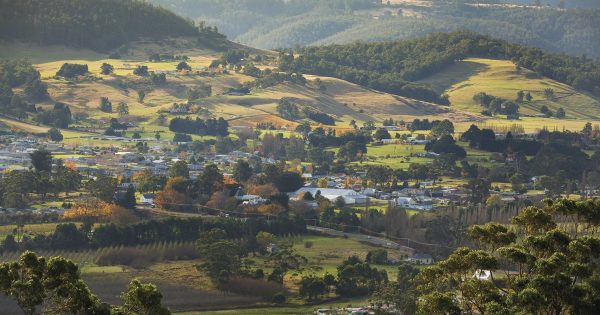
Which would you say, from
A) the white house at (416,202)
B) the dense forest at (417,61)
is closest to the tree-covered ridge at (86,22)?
the dense forest at (417,61)

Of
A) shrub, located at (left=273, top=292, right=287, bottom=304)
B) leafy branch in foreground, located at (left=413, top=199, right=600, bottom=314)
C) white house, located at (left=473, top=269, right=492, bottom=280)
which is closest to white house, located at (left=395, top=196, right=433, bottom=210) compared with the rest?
shrub, located at (left=273, top=292, right=287, bottom=304)

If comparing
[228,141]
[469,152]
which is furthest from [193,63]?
[469,152]

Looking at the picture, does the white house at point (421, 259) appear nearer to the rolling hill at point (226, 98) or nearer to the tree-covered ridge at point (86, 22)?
the rolling hill at point (226, 98)

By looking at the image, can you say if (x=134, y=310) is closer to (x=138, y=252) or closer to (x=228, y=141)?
(x=138, y=252)

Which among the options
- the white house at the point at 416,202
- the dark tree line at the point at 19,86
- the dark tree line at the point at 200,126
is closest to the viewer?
the white house at the point at 416,202

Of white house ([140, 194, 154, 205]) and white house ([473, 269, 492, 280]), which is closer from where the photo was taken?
white house ([473, 269, 492, 280])

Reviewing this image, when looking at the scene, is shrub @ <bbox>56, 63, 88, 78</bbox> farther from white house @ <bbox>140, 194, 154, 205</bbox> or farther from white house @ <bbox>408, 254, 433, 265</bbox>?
→ white house @ <bbox>408, 254, 433, 265</bbox>

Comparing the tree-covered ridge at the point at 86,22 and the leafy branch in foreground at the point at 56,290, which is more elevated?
the leafy branch in foreground at the point at 56,290
